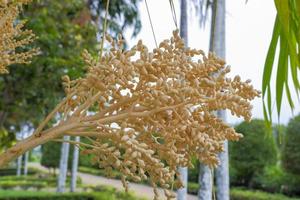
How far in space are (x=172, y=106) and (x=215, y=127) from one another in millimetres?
78

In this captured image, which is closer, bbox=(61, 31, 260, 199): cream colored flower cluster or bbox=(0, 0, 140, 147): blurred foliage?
bbox=(61, 31, 260, 199): cream colored flower cluster

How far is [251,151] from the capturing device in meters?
16.0

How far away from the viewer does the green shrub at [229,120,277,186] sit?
50.8 ft

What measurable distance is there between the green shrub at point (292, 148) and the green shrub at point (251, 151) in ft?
2.85

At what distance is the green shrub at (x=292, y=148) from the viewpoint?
1405cm

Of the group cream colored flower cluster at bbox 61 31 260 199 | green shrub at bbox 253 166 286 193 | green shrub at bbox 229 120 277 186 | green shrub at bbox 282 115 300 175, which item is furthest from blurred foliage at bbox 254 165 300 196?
cream colored flower cluster at bbox 61 31 260 199

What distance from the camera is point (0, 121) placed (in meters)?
7.57

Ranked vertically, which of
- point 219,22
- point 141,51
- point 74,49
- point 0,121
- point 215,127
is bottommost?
point 215,127

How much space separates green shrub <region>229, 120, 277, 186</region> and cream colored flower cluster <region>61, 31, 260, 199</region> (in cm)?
1470

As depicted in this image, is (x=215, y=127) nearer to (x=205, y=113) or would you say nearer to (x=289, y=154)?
(x=205, y=113)

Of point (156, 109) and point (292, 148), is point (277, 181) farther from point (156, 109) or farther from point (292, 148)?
point (156, 109)

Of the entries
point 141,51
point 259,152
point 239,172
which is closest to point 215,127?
point 141,51

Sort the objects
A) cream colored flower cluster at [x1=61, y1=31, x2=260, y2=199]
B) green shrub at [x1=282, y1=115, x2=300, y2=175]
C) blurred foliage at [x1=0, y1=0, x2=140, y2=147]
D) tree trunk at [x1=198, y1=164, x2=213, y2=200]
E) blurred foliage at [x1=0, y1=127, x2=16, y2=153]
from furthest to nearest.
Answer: green shrub at [x1=282, y1=115, x2=300, y2=175], blurred foliage at [x1=0, y1=127, x2=16, y2=153], blurred foliage at [x1=0, y1=0, x2=140, y2=147], tree trunk at [x1=198, y1=164, x2=213, y2=200], cream colored flower cluster at [x1=61, y1=31, x2=260, y2=199]

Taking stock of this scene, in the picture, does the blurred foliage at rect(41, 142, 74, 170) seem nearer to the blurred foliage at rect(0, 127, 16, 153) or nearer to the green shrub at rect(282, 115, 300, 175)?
the green shrub at rect(282, 115, 300, 175)
